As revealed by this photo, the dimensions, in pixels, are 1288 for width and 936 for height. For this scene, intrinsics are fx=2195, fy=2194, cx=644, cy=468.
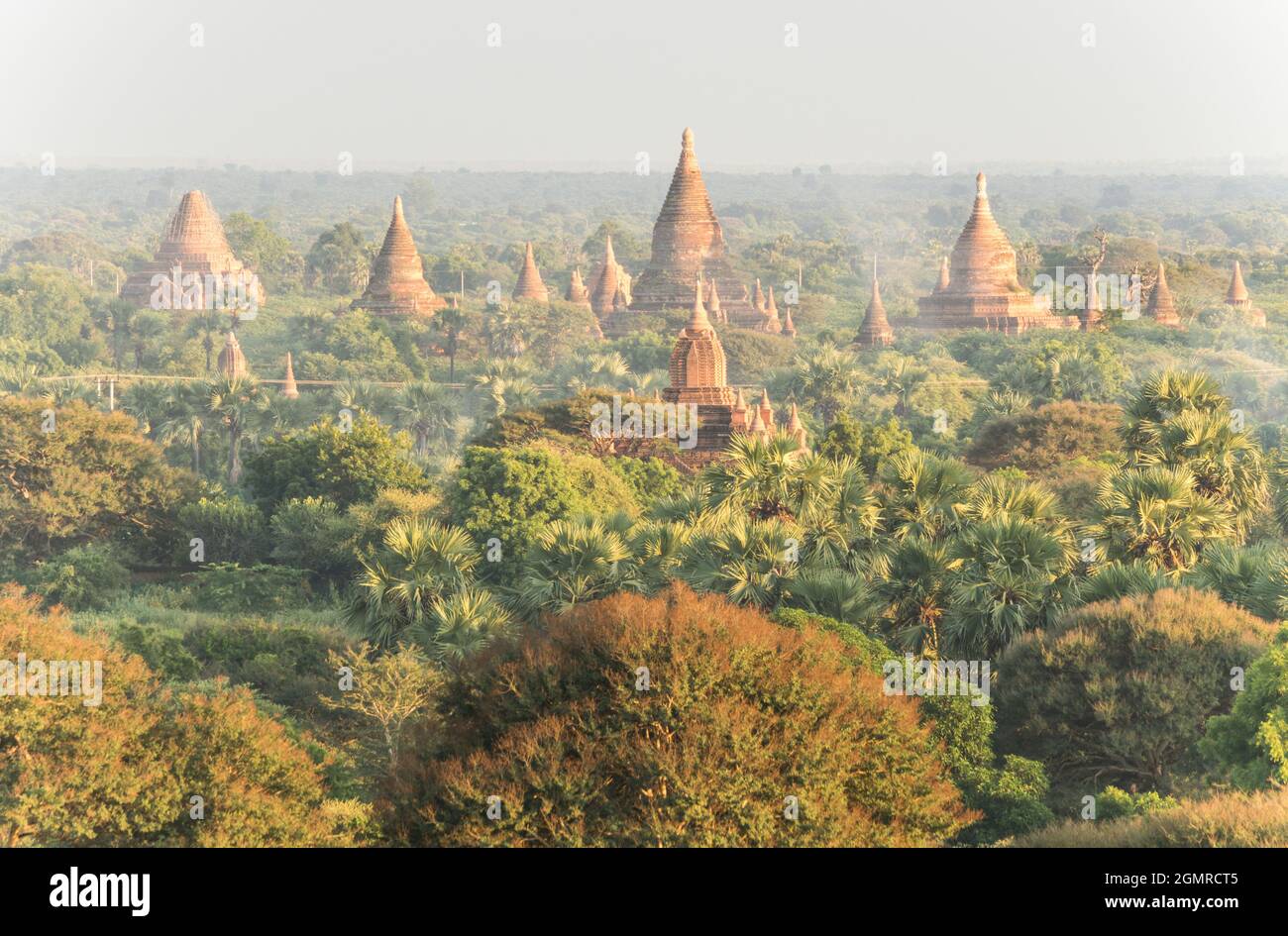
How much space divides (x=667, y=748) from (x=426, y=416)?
4136 cm

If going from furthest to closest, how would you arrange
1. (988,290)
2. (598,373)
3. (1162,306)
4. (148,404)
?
(1162,306), (988,290), (598,373), (148,404)

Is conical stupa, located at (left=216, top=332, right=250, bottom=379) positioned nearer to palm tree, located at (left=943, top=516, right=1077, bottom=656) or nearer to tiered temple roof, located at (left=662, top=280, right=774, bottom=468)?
tiered temple roof, located at (left=662, top=280, right=774, bottom=468)

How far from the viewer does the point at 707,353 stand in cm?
4825

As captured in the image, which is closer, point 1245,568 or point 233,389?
point 1245,568

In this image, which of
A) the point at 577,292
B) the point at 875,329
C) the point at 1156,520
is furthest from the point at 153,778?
the point at 577,292

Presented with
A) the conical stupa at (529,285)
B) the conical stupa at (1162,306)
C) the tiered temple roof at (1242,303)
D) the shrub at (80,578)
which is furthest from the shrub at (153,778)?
the conical stupa at (529,285)

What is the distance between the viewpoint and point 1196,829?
63.5ft

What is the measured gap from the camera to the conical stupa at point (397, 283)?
316ft

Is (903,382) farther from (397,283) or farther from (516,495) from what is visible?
(397,283)

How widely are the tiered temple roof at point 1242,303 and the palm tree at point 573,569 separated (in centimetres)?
6991
